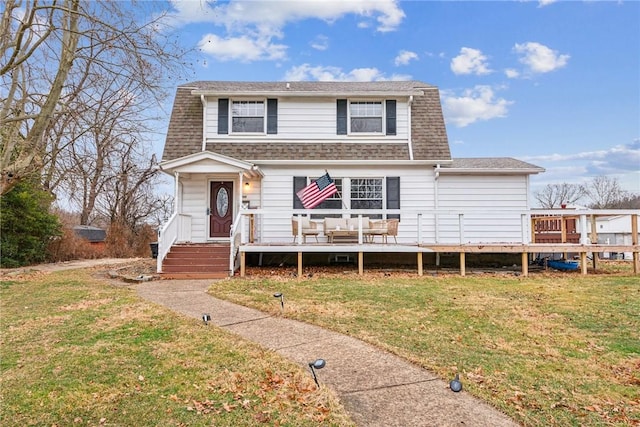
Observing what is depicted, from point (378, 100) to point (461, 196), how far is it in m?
4.21

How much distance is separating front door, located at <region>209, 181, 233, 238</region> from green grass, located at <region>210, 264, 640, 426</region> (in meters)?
3.51

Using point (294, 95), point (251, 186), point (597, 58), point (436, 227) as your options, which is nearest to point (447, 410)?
point (436, 227)

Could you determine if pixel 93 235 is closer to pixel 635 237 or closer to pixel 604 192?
pixel 635 237

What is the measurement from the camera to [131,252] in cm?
2105

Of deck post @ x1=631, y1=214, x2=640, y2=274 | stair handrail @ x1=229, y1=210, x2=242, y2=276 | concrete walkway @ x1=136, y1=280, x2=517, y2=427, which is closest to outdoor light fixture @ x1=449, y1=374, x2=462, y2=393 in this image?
concrete walkway @ x1=136, y1=280, x2=517, y2=427

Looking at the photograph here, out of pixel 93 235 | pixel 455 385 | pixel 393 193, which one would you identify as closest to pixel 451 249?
pixel 393 193

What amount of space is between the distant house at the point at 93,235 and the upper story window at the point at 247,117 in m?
11.0

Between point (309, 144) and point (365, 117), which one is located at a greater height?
point (365, 117)

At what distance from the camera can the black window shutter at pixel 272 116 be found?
13055mm

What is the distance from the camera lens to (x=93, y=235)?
19.4 meters

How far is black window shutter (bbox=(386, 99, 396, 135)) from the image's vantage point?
42.8 ft

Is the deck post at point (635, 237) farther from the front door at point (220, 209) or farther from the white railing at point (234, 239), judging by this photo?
the front door at point (220, 209)

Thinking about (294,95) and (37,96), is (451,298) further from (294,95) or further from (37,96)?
(37,96)

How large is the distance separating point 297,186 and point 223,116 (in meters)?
3.47
